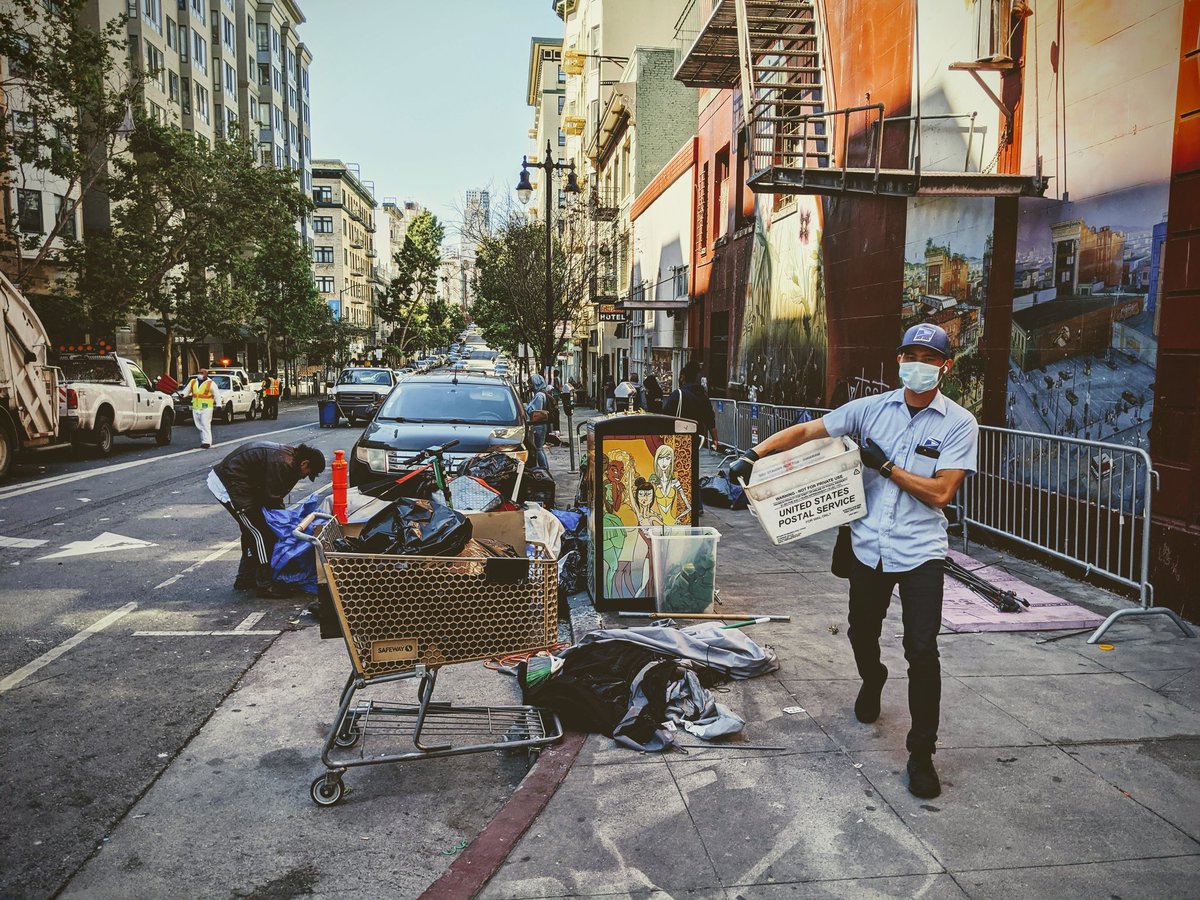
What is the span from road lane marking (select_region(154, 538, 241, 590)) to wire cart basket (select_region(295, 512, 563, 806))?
13.9 feet

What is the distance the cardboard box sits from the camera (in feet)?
13.8

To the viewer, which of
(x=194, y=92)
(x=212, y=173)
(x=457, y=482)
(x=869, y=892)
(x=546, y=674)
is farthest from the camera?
(x=194, y=92)

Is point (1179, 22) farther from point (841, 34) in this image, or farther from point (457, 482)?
point (841, 34)

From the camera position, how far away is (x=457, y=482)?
7.68 m

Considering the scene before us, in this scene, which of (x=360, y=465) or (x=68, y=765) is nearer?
(x=68, y=765)

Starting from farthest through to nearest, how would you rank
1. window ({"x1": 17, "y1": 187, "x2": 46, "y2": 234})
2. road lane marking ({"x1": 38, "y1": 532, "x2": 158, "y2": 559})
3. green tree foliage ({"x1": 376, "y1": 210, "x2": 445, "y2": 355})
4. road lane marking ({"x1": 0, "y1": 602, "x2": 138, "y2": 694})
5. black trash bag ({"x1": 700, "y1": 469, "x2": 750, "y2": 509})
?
green tree foliage ({"x1": 376, "y1": 210, "x2": 445, "y2": 355})
window ({"x1": 17, "y1": 187, "x2": 46, "y2": 234})
black trash bag ({"x1": 700, "y1": 469, "x2": 750, "y2": 509})
road lane marking ({"x1": 38, "y1": 532, "x2": 158, "y2": 559})
road lane marking ({"x1": 0, "y1": 602, "x2": 138, "y2": 694})

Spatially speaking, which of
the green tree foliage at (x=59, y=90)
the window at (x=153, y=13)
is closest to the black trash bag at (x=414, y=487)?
the green tree foliage at (x=59, y=90)

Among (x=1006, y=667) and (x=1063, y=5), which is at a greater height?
→ (x=1063, y=5)

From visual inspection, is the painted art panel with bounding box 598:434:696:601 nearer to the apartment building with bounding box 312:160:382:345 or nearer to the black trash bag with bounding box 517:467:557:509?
the black trash bag with bounding box 517:467:557:509

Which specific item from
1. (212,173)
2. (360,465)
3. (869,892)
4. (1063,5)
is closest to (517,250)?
(212,173)

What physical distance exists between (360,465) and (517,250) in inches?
855

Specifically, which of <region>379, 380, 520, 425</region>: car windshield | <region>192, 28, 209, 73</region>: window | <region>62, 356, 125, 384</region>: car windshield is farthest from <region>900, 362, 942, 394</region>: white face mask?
<region>192, 28, 209, 73</region>: window

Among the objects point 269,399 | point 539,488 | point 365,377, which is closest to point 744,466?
point 539,488

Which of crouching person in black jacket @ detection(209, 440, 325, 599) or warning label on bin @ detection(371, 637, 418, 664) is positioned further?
crouching person in black jacket @ detection(209, 440, 325, 599)
